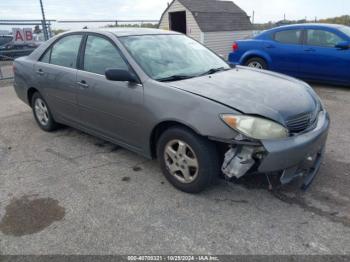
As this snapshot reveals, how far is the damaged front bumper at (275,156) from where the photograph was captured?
2.68 m

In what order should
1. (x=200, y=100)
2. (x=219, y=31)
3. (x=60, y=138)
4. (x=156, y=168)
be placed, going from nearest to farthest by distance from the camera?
1. (x=200, y=100)
2. (x=156, y=168)
3. (x=60, y=138)
4. (x=219, y=31)

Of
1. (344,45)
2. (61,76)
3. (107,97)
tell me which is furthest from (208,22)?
(107,97)

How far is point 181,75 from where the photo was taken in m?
3.45

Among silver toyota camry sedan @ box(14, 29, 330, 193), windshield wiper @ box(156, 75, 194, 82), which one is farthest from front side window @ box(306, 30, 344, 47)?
windshield wiper @ box(156, 75, 194, 82)

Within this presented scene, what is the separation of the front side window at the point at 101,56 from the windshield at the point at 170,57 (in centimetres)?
17

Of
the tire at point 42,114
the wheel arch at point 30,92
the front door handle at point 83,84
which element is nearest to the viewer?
the front door handle at point 83,84

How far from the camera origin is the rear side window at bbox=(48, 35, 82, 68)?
421 cm

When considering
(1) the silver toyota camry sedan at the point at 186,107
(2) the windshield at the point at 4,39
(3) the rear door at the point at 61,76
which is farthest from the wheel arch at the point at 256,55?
(2) the windshield at the point at 4,39

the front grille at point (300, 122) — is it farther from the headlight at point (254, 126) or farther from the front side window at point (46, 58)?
the front side window at point (46, 58)

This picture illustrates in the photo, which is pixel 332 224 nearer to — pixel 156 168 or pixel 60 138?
pixel 156 168

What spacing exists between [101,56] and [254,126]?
2.09m

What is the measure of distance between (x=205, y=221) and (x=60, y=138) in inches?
115

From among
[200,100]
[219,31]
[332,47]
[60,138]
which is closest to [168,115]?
[200,100]

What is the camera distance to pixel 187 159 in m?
3.07
